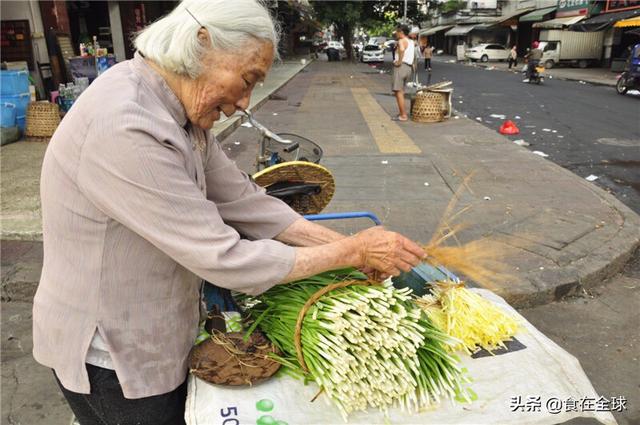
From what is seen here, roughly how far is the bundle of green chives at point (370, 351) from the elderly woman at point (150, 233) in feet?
0.42

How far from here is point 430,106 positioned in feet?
33.4

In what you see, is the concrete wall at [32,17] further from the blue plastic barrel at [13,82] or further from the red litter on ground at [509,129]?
the red litter on ground at [509,129]

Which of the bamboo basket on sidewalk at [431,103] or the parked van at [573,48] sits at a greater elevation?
the parked van at [573,48]

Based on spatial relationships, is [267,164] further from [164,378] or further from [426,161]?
[426,161]

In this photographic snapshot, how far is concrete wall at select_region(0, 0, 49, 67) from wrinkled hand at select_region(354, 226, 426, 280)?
9.58m

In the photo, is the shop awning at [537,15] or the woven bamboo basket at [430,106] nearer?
the woven bamboo basket at [430,106]

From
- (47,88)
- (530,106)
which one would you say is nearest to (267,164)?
(47,88)

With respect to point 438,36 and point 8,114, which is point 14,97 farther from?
point 438,36

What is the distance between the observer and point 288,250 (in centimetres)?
137

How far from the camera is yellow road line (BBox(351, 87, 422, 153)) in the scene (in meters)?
7.97

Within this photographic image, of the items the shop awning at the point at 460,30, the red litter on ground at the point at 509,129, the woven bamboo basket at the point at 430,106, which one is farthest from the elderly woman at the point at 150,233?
the shop awning at the point at 460,30

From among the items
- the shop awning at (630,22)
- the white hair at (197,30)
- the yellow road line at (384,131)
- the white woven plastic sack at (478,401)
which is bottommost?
the yellow road line at (384,131)

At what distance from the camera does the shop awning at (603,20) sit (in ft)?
78.8

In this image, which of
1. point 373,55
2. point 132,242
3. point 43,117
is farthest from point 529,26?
point 132,242
